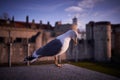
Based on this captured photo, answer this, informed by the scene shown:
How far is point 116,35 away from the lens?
26.5 m

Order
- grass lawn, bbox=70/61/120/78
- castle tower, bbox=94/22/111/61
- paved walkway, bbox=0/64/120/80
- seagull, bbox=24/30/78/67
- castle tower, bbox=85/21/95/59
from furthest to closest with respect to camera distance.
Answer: castle tower, bbox=85/21/95/59 < castle tower, bbox=94/22/111/61 < grass lawn, bbox=70/61/120/78 < paved walkway, bbox=0/64/120/80 < seagull, bbox=24/30/78/67

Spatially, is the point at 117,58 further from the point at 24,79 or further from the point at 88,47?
the point at 24,79

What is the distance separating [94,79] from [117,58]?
1420 centimetres

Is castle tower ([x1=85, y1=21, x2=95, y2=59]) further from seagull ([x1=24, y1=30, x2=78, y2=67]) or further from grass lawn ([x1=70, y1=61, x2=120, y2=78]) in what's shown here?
seagull ([x1=24, y1=30, x2=78, y2=67])

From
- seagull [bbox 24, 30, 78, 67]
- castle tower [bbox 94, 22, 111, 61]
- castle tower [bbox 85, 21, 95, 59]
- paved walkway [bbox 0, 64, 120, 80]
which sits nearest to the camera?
seagull [bbox 24, 30, 78, 67]

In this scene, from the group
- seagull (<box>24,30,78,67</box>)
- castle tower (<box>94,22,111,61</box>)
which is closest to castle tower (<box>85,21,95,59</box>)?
castle tower (<box>94,22,111,61</box>)

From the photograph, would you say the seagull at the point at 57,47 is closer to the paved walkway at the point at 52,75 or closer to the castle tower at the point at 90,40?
the paved walkway at the point at 52,75

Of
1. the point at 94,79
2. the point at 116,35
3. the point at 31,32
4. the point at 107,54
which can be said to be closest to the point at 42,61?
the point at 31,32

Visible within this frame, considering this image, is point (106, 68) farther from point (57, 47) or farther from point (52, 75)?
point (57, 47)

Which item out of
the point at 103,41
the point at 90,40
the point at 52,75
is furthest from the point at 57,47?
the point at 90,40

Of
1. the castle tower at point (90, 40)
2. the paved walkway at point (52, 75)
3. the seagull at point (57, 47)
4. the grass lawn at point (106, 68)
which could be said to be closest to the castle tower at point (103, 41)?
the castle tower at point (90, 40)

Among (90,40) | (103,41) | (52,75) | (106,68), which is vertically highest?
(90,40)

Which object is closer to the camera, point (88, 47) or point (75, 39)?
point (75, 39)

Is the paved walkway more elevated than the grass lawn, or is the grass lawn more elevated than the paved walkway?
the paved walkway
